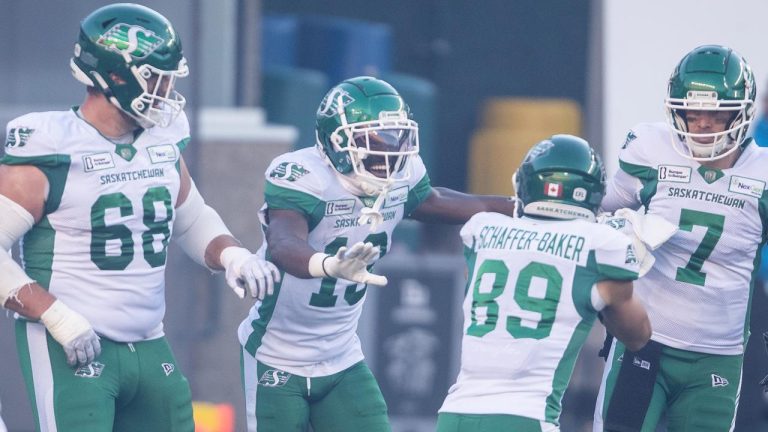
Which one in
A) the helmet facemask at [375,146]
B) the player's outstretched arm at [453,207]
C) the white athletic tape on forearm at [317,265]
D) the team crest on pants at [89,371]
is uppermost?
the helmet facemask at [375,146]

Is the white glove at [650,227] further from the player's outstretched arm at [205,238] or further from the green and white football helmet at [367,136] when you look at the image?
the player's outstretched arm at [205,238]

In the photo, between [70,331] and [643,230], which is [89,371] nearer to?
[70,331]

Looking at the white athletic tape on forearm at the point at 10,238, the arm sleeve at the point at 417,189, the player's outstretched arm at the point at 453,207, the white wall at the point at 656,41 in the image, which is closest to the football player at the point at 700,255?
the player's outstretched arm at the point at 453,207

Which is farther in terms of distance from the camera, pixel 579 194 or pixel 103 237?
pixel 103 237

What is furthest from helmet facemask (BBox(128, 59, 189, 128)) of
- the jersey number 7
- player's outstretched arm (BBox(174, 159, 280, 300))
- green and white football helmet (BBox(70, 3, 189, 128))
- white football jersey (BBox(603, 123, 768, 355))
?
the jersey number 7

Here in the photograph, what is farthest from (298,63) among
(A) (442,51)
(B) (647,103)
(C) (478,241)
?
(C) (478,241)

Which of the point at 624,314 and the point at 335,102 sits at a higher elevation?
the point at 335,102

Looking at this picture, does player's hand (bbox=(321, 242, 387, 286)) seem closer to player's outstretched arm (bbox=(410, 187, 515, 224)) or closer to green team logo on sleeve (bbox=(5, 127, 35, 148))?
player's outstretched arm (bbox=(410, 187, 515, 224))

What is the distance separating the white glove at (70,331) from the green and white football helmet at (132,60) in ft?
2.06

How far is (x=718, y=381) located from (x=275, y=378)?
1.43 metres

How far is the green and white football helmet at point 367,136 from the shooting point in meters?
5.20

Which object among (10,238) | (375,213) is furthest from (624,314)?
(10,238)

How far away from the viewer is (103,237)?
4.96 m

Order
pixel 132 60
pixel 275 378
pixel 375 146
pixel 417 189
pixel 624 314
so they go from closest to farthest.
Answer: pixel 624 314
pixel 132 60
pixel 375 146
pixel 275 378
pixel 417 189
